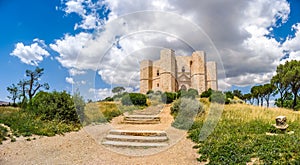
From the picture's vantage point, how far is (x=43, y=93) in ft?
32.3

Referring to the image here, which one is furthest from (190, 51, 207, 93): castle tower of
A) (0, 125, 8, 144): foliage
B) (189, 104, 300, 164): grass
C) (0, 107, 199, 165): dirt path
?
(0, 125, 8, 144): foliage

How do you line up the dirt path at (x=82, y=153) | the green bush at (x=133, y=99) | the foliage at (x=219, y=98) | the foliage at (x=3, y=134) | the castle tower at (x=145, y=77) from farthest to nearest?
the castle tower at (x=145, y=77)
the green bush at (x=133, y=99)
the foliage at (x=219, y=98)
the foliage at (x=3, y=134)
the dirt path at (x=82, y=153)

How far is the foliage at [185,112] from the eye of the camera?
8681 mm

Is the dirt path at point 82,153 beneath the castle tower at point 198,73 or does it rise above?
beneath

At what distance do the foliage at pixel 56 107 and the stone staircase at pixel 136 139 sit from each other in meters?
2.58

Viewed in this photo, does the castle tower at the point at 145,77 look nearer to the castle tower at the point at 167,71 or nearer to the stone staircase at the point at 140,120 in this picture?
the castle tower at the point at 167,71

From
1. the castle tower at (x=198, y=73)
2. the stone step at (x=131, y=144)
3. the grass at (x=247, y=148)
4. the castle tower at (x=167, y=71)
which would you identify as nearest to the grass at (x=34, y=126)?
the stone step at (x=131, y=144)

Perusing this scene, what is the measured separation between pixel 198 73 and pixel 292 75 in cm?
1021

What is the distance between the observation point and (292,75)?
69.7 ft

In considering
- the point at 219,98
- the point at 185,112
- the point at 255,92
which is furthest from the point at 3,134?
the point at 255,92

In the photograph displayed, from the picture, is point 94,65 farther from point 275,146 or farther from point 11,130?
point 275,146

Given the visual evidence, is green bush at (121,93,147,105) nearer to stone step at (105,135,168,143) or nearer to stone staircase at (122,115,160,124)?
stone staircase at (122,115,160,124)

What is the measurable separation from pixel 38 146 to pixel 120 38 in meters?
3.69

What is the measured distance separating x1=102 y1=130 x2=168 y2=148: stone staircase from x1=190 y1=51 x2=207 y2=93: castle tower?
68.0 feet
